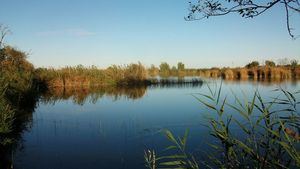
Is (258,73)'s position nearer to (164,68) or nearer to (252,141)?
(164,68)

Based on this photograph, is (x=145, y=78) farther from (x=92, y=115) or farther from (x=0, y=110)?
(x=0, y=110)

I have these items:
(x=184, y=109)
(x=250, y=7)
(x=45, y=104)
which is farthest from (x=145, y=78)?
(x=250, y=7)

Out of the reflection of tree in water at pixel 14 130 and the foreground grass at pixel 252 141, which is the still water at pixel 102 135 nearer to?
the reflection of tree in water at pixel 14 130

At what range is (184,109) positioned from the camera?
45.7 ft

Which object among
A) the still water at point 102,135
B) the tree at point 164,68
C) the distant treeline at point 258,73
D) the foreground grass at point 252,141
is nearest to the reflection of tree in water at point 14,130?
the still water at point 102,135

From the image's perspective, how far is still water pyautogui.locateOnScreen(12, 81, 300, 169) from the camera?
7088 mm

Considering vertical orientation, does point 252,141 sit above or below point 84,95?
above

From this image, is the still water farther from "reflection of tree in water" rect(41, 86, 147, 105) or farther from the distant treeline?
the distant treeline

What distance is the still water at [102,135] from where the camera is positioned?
7088 mm

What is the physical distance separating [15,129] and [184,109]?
687cm

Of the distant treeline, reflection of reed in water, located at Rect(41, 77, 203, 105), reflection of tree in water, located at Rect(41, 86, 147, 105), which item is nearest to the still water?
reflection of tree in water, located at Rect(41, 86, 147, 105)

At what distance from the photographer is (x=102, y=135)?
953 centimetres

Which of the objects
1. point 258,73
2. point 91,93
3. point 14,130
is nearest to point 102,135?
point 14,130

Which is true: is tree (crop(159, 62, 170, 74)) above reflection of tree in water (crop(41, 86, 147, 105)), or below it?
above
